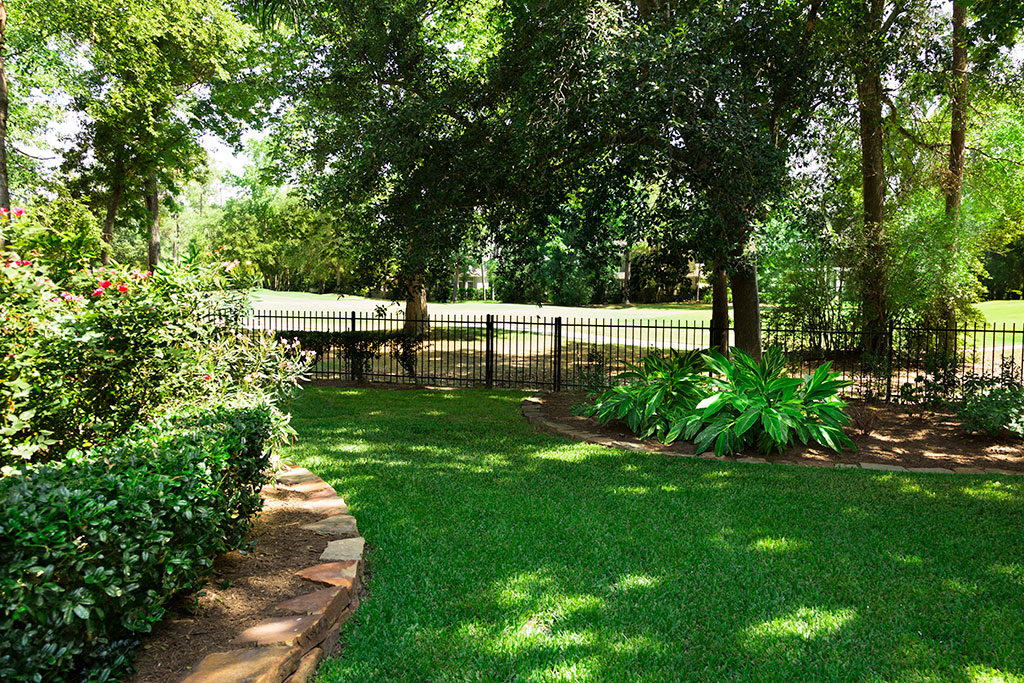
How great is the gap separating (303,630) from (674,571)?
2.02m

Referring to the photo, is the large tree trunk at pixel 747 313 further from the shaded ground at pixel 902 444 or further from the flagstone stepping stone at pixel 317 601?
the flagstone stepping stone at pixel 317 601

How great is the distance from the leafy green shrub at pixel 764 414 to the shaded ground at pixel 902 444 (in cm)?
15

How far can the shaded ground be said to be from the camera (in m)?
6.18

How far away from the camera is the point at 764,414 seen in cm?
621

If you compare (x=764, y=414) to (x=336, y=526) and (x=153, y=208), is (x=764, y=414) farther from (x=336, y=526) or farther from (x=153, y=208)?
(x=153, y=208)

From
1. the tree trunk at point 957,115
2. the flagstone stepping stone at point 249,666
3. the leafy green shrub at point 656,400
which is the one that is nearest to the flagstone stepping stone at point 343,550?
the flagstone stepping stone at point 249,666

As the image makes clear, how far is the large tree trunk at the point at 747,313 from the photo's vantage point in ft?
30.9

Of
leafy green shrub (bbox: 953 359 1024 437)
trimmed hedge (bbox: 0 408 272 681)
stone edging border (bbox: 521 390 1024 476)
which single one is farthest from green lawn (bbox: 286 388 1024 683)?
leafy green shrub (bbox: 953 359 1024 437)

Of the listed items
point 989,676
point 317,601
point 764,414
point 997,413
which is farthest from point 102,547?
point 997,413

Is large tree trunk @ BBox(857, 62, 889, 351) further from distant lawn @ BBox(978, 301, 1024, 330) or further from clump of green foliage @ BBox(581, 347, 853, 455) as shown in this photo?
distant lawn @ BBox(978, 301, 1024, 330)

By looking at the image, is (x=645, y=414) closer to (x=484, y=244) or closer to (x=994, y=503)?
(x=994, y=503)

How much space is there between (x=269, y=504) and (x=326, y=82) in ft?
30.6

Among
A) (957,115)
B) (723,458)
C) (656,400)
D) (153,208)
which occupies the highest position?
(957,115)

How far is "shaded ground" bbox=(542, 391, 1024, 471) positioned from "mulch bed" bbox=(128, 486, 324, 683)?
12.8 feet
